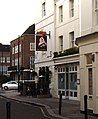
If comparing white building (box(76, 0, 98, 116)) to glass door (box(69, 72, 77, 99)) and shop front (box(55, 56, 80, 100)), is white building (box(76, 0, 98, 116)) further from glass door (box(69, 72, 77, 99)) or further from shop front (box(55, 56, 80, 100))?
glass door (box(69, 72, 77, 99))

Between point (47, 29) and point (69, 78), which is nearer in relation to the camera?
point (69, 78)

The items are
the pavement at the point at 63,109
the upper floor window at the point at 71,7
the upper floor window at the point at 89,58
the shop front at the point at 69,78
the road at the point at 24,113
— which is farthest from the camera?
the upper floor window at the point at 71,7

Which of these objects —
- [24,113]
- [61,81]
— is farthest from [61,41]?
[24,113]

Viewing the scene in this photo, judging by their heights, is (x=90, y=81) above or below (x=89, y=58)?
below

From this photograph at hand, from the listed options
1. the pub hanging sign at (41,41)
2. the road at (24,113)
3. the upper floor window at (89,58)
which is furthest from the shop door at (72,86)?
the upper floor window at (89,58)

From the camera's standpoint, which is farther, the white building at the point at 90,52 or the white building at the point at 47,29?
the white building at the point at 47,29

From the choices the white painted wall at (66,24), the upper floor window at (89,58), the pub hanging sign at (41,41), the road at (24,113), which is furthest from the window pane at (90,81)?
the pub hanging sign at (41,41)

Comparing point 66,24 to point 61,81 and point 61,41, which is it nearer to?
point 61,41

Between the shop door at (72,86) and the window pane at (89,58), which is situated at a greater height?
the window pane at (89,58)

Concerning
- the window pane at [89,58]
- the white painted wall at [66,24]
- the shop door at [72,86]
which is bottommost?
the shop door at [72,86]

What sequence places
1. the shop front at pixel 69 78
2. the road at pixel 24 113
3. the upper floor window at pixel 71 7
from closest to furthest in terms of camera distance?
the road at pixel 24 113 < the shop front at pixel 69 78 < the upper floor window at pixel 71 7

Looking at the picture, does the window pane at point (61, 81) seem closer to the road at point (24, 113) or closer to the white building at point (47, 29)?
the white building at point (47, 29)

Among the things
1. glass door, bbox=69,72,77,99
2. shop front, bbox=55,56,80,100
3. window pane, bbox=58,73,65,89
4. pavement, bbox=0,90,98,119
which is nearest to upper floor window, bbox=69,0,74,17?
shop front, bbox=55,56,80,100

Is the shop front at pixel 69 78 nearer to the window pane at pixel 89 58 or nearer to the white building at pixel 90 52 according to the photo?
the white building at pixel 90 52
